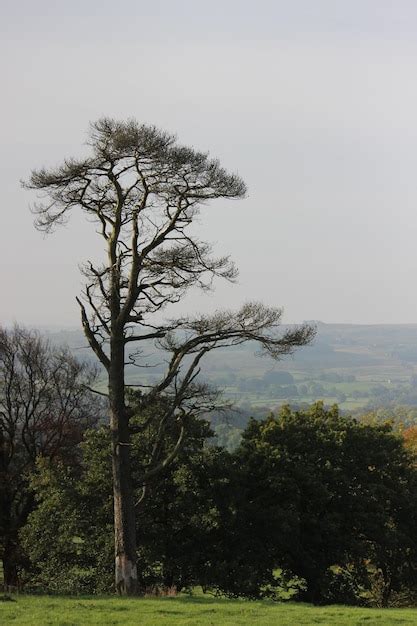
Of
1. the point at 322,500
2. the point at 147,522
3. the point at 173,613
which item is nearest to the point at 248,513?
the point at 322,500

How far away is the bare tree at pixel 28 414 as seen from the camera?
38469 millimetres

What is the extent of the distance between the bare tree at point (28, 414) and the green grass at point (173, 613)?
19.8 meters

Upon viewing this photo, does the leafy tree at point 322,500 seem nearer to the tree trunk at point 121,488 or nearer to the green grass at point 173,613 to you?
the tree trunk at point 121,488

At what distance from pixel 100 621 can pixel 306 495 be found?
16.4 meters

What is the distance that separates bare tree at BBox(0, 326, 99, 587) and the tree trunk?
15832 millimetres

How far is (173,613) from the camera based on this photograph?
1775 centimetres

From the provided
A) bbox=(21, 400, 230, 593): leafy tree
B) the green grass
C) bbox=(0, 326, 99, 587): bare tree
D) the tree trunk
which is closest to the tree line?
bbox=(21, 400, 230, 593): leafy tree

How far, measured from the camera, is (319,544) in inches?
1208

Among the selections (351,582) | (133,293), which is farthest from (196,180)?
(351,582)

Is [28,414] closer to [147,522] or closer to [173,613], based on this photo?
[147,522]

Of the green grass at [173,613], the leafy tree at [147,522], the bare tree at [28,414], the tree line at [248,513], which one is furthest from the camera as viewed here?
the bare tree at [28,414]

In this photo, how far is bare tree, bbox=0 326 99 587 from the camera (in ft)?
126

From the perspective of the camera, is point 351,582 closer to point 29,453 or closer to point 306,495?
point 306,495

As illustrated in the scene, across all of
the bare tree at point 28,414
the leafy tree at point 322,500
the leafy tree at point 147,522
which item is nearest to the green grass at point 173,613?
the leafy tree at point 147,522
